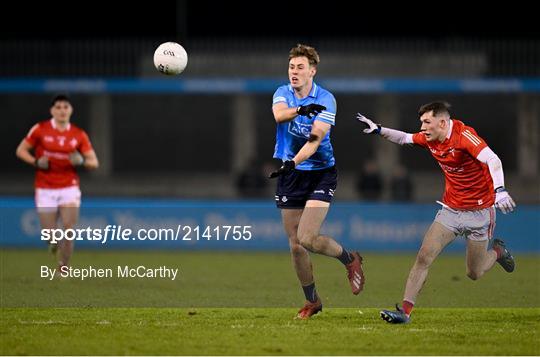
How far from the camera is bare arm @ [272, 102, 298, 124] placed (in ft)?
32.2

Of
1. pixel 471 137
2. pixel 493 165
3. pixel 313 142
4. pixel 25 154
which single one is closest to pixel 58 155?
pixel 25 154

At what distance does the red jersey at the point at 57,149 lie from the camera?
14.4 metres

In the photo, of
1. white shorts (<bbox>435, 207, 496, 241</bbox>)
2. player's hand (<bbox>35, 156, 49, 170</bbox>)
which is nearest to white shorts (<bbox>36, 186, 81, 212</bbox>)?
player's hand (<bbox>35, 156, 49, 170</bbox>)

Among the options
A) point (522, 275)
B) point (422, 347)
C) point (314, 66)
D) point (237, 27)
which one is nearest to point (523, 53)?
point (237, 27)

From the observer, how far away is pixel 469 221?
10.2 meters

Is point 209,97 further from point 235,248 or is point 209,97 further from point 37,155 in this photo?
point 37,155

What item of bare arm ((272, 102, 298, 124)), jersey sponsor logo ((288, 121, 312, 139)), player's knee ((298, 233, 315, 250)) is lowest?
player's knee ((298, 233, 315, 250))

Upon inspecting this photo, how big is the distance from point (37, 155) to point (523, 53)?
14.9 metres

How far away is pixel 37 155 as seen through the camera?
14539 mm

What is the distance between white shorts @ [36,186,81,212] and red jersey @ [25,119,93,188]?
7 cm

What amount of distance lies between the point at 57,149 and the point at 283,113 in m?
5.49

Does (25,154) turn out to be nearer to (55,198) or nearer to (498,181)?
(55,198)

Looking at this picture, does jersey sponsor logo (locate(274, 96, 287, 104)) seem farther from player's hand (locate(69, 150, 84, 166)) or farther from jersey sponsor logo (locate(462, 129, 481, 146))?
player's hand (locate(69, 150, 84, 166))

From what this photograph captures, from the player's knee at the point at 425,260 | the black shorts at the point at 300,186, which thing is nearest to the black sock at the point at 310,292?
the black shorts at the point at 300,186
